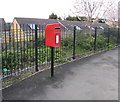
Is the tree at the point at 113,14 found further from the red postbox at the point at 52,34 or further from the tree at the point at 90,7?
the red postbox at the point at 52,34

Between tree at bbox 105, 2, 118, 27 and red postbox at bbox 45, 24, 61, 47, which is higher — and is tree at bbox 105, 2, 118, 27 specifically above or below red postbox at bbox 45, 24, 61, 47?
above

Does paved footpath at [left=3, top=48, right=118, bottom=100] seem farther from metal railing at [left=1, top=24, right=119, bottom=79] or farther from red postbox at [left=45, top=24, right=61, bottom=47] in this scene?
red postbox at [left=45, top=24, right=61, bottom=47]

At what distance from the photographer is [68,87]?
134 inches

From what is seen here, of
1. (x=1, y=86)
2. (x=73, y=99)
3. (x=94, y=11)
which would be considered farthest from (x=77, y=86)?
(x=94, y=11)

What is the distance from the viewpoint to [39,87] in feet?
11.1

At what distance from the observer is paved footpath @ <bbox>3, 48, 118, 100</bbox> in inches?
116

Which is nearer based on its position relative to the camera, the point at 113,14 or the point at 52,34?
the point at 52,34

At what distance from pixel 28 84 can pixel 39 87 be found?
326 mm

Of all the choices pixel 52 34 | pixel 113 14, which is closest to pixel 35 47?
pixel 52 34

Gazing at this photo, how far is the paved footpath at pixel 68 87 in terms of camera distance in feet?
9.69

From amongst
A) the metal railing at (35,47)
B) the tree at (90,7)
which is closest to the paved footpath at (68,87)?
the metal railing at (35,47)

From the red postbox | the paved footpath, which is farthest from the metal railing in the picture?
the paved footpath

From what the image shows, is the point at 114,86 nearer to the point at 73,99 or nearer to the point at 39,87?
the point at 73,99

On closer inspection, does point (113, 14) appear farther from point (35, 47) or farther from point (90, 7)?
point (35, 47)
